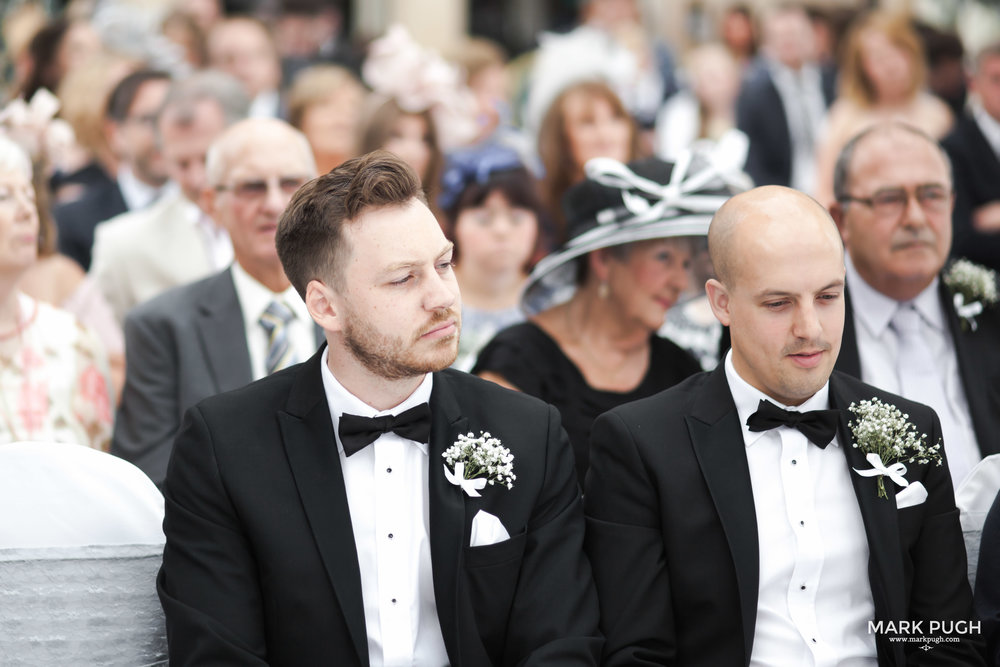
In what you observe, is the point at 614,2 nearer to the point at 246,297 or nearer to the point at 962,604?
the point at 246,297

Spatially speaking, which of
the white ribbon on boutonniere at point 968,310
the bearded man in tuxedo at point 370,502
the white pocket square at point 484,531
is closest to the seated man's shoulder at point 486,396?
the bearded man in tuxedo at point 370,502

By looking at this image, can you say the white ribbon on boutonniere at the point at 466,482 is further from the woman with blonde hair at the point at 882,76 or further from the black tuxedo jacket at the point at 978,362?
the woman with blonde hair at the point at 882,76

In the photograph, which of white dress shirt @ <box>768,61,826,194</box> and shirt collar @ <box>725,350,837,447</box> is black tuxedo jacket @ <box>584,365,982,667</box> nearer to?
shirt collar @ <box>725,350,837,447</box>

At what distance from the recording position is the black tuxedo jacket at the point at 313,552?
2.81 m

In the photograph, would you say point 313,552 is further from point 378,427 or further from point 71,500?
point 71,500

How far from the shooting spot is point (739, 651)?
291 cm

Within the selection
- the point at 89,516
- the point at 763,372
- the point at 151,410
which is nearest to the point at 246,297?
the point at 151,410

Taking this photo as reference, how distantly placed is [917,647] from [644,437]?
0.80 m

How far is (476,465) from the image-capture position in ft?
9.62

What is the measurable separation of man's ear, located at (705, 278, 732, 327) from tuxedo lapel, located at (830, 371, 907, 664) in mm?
433

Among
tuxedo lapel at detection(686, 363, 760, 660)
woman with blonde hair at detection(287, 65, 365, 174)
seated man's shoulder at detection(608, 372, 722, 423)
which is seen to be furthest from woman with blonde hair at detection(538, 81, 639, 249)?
tuxedo lapel at detection(686, 363, 760, 660)

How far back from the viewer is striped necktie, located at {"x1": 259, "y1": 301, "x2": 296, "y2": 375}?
4340 mm

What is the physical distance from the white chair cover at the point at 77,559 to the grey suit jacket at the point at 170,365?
3.51ft

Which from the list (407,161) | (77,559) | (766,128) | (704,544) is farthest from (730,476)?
(766,128)
